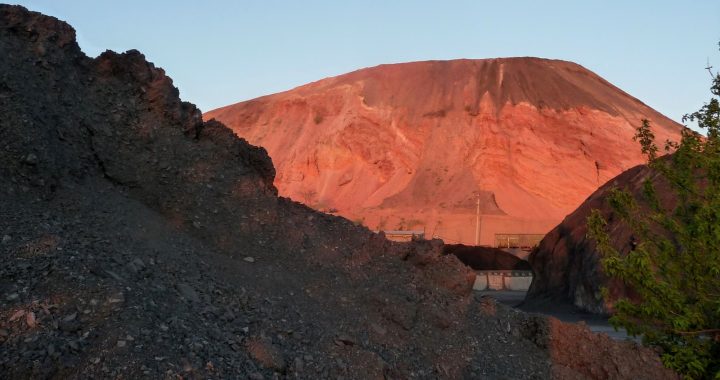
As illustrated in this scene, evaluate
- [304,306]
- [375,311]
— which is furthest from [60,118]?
[375,311]

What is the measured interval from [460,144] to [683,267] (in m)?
54.6

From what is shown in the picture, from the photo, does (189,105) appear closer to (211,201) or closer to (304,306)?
(211,201)

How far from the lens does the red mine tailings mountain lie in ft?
190

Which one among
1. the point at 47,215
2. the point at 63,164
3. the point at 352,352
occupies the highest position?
the point at 63,164

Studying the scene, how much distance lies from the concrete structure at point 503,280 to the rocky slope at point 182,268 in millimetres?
25588

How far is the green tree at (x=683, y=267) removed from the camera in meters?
8.17

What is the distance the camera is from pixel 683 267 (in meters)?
8.66

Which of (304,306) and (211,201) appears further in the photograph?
(211,201)

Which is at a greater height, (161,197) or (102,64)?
(102,64)

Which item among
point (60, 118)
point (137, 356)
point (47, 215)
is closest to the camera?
point (137, 356)

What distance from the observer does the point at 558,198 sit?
196ft

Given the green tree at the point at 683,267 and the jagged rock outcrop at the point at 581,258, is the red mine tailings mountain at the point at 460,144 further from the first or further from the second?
the green tree at the point at 683,267

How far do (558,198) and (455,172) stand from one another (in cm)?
801

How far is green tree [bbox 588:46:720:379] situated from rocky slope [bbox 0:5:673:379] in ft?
1.88
